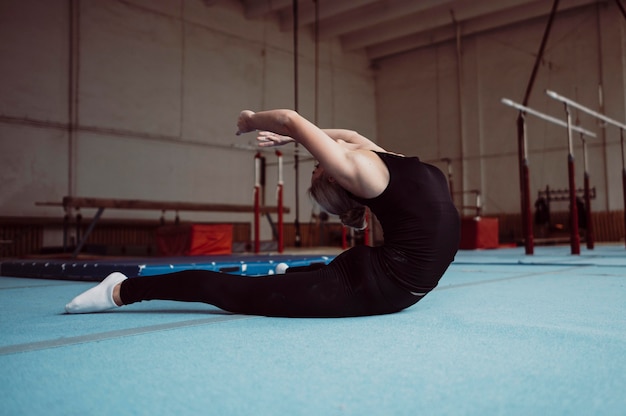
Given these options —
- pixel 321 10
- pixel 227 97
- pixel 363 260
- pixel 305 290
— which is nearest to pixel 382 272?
pixel 363 260

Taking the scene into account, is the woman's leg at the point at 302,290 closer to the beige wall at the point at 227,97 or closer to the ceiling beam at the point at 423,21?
the beige wall at the point at 227,97

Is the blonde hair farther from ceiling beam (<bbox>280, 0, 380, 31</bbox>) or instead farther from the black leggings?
ceiling beam (<bbox>280, 0, 380, 31</bbox>)

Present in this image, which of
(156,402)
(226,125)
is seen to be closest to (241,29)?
(226,125)

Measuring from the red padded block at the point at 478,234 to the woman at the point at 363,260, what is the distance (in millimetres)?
7662

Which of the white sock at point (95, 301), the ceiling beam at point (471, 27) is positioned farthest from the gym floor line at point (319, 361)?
the ceiling beam at point (471, 27)

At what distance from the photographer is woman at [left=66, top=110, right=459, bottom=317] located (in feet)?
5.97

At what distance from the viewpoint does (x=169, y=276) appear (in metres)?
2.01

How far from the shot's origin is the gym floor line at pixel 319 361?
96 cm

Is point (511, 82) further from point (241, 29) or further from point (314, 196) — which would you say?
point (314, 196)

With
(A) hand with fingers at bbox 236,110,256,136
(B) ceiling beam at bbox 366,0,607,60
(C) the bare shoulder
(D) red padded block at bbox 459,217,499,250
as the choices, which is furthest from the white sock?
(B) ceiling beam at bbox 366,0,607,60

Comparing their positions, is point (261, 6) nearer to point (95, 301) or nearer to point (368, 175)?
point (95, 301)

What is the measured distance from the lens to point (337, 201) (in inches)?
75.3

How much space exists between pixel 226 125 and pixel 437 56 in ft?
17.7

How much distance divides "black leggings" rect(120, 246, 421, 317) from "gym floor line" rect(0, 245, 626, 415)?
47 mm
